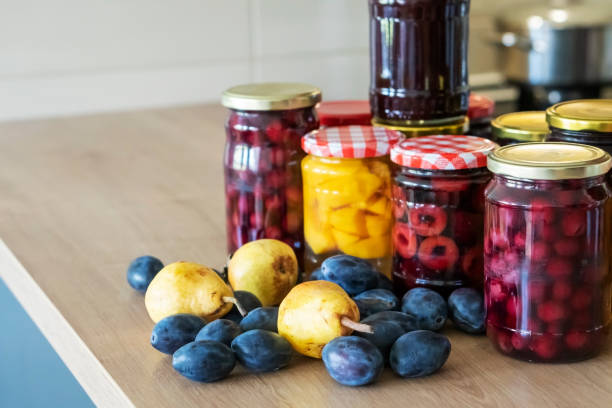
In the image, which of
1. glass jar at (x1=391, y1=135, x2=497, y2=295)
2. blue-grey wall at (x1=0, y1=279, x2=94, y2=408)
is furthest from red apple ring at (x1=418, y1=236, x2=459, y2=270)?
blue-grey wall at (x1=0, y1=279, x2=94, y2=408)

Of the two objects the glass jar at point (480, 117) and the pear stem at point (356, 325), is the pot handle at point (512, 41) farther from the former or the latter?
the pear stem at point (356, 325)

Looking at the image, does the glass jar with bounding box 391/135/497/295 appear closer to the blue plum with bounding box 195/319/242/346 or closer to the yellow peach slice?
the yellow peach slice

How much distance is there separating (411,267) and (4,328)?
0.79 meters

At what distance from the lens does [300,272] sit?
1061 millimetres

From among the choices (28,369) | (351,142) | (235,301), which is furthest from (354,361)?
(28,369)

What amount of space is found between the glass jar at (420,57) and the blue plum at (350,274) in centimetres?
21

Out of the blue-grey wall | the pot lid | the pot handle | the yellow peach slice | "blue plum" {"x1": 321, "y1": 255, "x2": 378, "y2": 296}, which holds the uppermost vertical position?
the pot lid

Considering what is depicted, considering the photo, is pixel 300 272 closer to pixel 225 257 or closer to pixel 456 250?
pixel 225 257

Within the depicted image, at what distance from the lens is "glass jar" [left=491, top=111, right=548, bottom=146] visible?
995mm

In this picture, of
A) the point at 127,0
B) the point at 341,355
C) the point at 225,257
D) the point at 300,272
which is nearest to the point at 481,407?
the point at 341,355

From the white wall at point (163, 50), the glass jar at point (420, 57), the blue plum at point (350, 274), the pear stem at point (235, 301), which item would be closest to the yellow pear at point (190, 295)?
the pear stem at point (235, 301)

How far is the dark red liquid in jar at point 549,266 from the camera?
0.77 meters

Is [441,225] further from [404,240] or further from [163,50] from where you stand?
[163,50]

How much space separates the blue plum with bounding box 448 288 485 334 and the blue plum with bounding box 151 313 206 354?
0.82ft
